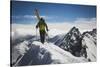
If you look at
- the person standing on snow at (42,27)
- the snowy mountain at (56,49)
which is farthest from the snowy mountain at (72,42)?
the person standing on snow at (42,27)

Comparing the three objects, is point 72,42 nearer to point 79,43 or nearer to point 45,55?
point 79,43

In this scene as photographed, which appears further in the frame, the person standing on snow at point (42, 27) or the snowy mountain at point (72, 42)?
the snowy mountain at point (72, 42)

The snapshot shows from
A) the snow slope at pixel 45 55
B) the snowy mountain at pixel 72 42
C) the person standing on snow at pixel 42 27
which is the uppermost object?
A: the person standing on snow at pixel 42 27

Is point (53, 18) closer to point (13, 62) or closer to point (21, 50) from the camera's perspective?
point (21, 50)

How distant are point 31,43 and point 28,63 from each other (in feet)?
0.86

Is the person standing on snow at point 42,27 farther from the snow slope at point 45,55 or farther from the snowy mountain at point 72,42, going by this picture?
the snowy mountain at point 72,42

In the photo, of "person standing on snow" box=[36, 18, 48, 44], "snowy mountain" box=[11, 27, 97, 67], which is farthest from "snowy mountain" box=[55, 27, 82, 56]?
"person standing on snow" box=[36, 18, 48, 44]

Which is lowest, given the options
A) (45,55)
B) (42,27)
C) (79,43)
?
(45,55)

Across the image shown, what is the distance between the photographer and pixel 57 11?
2.62 meters

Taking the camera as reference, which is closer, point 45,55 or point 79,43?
point 45,55

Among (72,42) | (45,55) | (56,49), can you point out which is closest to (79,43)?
(72,42)

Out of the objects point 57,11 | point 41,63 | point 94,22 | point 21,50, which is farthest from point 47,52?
point 94,22

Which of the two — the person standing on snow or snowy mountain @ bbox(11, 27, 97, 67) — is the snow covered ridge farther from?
Answer: the person standing on snow

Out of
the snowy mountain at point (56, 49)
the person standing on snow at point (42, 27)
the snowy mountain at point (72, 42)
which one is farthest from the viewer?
the snowy mountain at point (72, 42)
